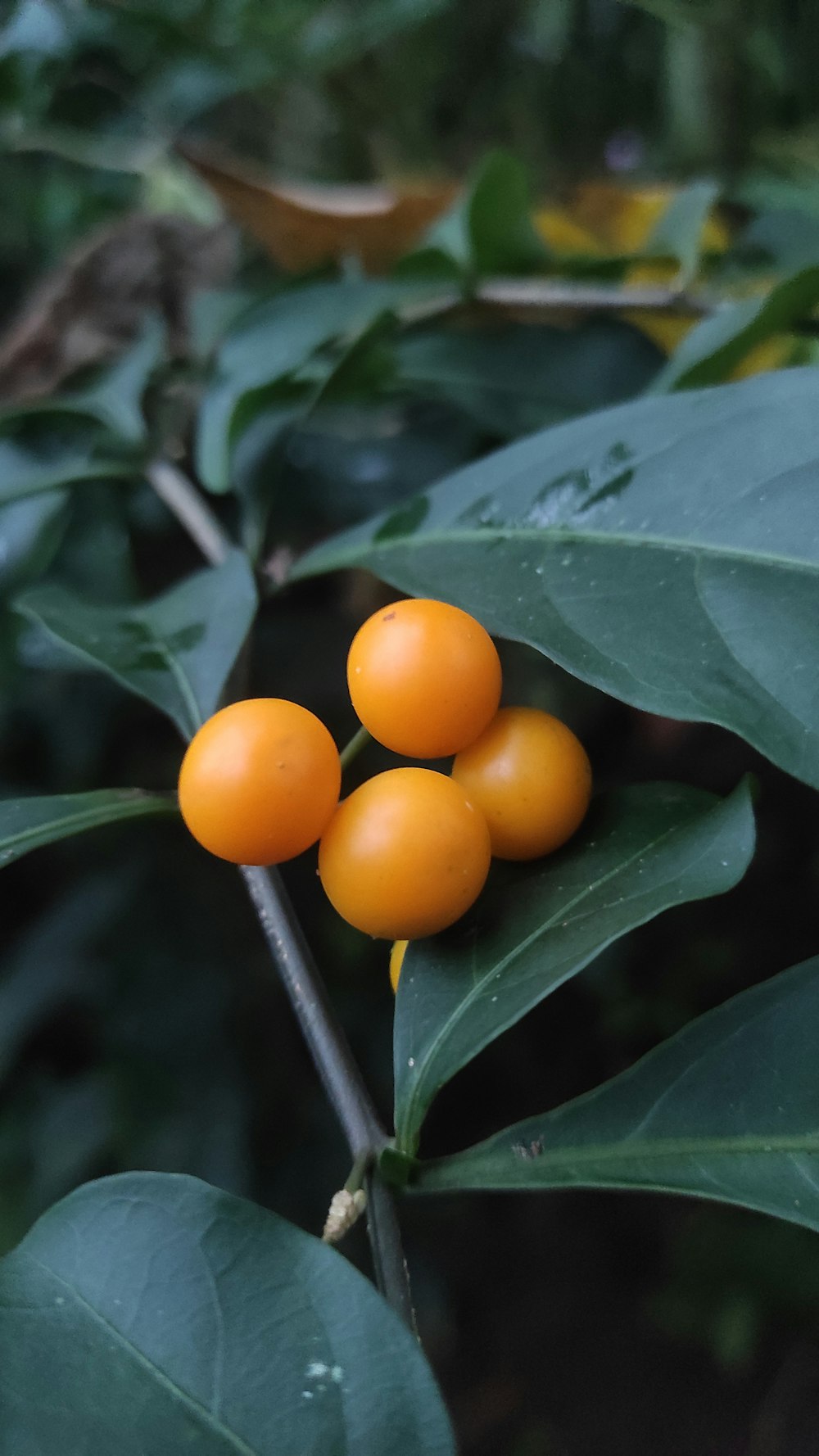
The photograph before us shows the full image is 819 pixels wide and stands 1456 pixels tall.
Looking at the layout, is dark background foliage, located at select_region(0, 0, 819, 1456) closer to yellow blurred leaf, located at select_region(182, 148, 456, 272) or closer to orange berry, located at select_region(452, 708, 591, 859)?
yellow blurred leaf, located at select_region(182, 148, 456, 272)

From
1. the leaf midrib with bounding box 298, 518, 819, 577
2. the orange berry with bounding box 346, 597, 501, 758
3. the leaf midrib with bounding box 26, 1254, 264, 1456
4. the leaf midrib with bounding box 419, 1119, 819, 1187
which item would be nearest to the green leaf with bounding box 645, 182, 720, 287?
the leaf midrib with bounding box 298, 518, 819, 577

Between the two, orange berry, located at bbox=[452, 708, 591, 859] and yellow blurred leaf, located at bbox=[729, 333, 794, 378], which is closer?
orange berry, located at bbox=[452, 708, 591, 859]

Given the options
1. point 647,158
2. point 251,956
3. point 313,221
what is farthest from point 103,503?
point 647,158

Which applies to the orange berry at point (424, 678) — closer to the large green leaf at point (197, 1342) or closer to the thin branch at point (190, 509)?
the large green leaf at point (197, 1342)

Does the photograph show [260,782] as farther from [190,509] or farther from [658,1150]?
[190,509]

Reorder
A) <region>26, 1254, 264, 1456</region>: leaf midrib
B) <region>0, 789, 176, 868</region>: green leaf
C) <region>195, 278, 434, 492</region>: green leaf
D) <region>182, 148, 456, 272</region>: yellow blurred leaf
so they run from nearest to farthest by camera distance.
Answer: <region>26, 1254, 264, 1456</region>: leaf midrib
<region>0, 789, 176, 868</region>: green leaf
<region>195, 278, 434, 492</region>: green leaf
<region>182, 148, 456, 272</region>: yellow blurred leaf

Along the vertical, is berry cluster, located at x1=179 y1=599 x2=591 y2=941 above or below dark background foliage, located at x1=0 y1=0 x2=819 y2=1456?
above

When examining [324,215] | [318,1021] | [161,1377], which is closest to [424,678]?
[318,1021]
